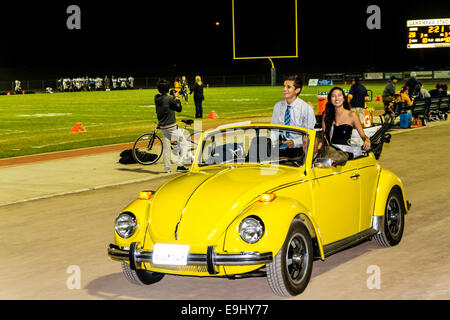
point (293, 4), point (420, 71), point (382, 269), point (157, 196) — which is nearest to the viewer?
point (157, 196)

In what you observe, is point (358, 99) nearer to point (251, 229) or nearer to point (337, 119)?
point (337, 119)

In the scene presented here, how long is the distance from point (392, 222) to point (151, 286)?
9.99 ft

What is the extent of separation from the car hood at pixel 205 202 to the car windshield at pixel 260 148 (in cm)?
43

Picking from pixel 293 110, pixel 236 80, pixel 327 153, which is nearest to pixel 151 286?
pixel 327 153

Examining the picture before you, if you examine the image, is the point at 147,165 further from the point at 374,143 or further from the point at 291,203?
the point at 291,203

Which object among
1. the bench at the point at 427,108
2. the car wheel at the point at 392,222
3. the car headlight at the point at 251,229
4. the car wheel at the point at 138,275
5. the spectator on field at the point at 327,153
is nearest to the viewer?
the car headlight at the point at 251,229

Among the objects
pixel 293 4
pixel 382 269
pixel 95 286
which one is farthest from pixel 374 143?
pixel 293 4

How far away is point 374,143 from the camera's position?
1019cm

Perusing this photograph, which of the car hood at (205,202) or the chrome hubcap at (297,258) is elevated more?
the car hood at (205,202)

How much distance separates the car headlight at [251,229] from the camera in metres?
6.27

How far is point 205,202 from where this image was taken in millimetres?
6676

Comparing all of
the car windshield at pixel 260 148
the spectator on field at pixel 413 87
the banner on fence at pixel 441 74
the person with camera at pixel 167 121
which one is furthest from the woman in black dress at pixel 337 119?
A: the banner on fence at pixel 441 74

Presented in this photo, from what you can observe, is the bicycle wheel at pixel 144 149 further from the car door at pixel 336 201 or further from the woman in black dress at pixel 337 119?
the car door at pixel 336 201

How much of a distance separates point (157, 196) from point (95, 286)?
1.06 m
